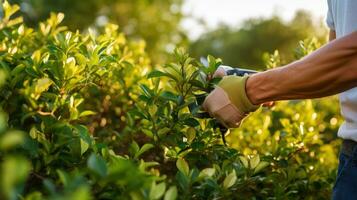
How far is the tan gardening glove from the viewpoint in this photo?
2418 mm

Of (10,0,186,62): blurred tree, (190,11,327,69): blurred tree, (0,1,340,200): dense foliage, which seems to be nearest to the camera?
(0,1,340,200): dense foliage

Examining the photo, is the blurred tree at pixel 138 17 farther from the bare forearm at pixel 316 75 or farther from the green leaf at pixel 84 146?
the green leaf at pixel 84 146

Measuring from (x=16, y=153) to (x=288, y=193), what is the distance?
1210 mm

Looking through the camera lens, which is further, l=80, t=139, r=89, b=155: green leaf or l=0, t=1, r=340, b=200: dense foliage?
l=80, t=139, r=89, b=155: green leaf

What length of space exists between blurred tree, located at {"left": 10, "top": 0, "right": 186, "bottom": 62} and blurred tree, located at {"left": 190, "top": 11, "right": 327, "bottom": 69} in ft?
15.8

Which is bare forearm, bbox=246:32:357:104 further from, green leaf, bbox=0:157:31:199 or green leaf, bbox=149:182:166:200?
green leaf, bbox=0:157:31:199

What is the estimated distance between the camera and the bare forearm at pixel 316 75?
216cm

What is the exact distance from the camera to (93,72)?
2.57 meters

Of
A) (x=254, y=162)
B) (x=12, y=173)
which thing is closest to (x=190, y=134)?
(x=254, y=162)

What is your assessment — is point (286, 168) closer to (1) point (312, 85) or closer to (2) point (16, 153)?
(1) point (312, 85)

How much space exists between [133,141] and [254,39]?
86.3 feet

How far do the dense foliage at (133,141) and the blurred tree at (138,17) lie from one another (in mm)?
16302

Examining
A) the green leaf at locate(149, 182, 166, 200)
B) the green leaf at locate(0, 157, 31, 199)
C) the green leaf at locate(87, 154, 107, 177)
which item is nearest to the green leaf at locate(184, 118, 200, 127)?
the green leaf at locate(149, 182, 166, 200)

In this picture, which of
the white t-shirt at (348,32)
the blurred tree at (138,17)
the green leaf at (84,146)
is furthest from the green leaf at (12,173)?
the blurred tree at (138,17)
